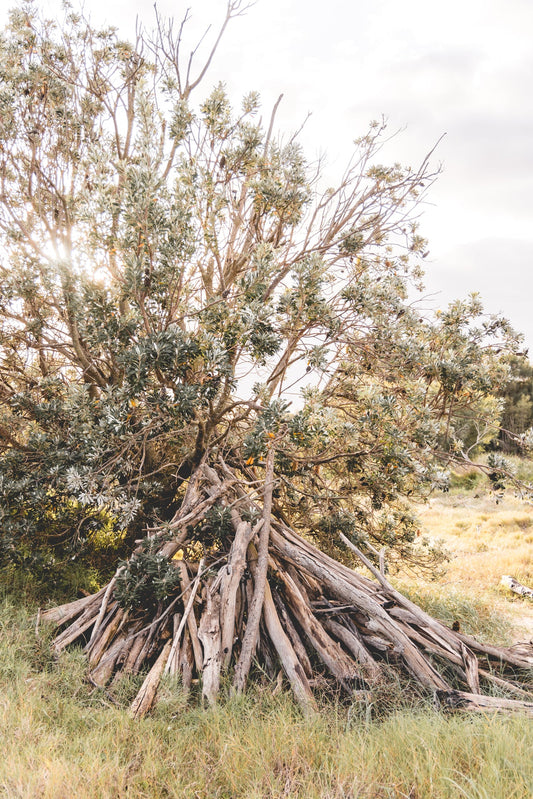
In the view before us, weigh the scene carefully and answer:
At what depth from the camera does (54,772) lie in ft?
8.14

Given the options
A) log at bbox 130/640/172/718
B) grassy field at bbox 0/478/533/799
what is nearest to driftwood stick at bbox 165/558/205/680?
log at bbox 130/640/172/718

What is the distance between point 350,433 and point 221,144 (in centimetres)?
347

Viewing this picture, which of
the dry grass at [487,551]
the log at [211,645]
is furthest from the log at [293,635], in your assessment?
the dry grass at [487,551]

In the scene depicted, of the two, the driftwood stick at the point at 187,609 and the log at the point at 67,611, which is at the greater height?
the driftwood stick at the point at 187,609

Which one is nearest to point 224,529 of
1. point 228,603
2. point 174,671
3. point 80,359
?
point 228,603

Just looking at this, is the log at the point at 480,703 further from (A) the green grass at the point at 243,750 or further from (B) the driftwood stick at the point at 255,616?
(B) the driftwood stick at the point at 255,616

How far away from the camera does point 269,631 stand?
411 cm

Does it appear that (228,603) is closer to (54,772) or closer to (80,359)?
(54,772)

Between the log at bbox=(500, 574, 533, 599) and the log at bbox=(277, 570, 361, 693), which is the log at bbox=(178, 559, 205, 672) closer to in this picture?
the log at bbox=(277, 570, 361, 693)

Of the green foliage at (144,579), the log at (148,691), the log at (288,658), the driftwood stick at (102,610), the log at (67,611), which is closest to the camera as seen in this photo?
the log at (148,691)

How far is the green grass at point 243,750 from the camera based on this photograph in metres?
2.40

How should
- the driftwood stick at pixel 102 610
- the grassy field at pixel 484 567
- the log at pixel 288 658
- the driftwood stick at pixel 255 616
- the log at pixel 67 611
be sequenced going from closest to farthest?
the log at pixel 288 658, the driftwood stick at pixel 255 616, the driftwood stick at pixel 102 610, the log at pixel 67 611, the grassy field at pixel 484 567

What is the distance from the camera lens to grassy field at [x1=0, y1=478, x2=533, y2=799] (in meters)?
2.40

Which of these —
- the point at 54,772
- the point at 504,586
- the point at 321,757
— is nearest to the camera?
the point at 54,772
